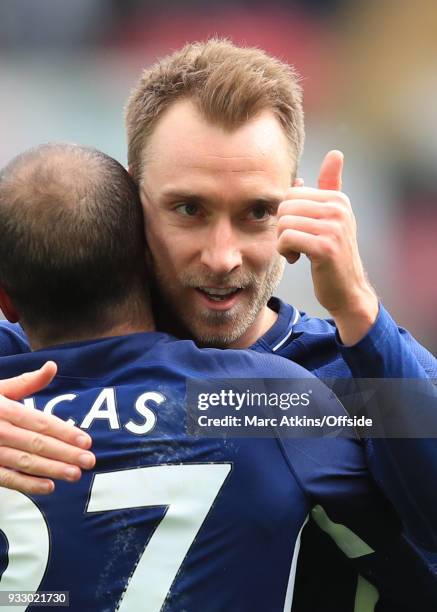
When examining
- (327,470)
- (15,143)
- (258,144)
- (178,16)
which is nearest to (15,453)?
(327,470)

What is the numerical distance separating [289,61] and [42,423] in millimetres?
5825

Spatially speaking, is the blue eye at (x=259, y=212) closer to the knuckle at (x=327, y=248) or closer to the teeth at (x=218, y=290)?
the teeth at (x=218, y=290)

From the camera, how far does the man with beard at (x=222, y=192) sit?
2250mm

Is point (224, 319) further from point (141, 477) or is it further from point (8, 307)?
point (141, 477)

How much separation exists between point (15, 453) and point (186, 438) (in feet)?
1.02

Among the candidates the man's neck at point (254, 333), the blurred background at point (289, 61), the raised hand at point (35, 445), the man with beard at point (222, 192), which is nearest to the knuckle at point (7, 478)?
the raised hand at point (35, 445)

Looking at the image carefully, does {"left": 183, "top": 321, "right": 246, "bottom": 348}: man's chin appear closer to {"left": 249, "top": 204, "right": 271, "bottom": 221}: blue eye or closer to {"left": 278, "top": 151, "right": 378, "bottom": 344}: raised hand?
{"left": 249, "top": 204, "right": 271, "bottom": 221}: blue eye

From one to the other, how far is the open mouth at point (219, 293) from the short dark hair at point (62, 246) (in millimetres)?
338

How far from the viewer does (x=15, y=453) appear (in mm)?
1583

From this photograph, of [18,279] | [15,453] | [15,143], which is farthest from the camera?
[15,143]

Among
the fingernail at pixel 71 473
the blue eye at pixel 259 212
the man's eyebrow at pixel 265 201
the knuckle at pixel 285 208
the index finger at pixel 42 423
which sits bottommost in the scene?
the fingernail at pixel 71 473

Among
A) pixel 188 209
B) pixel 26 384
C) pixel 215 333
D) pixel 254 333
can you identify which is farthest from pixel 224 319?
pixel 26 384

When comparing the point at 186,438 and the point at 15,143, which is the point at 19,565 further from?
the point at 15,143

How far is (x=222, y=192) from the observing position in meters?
2.24
